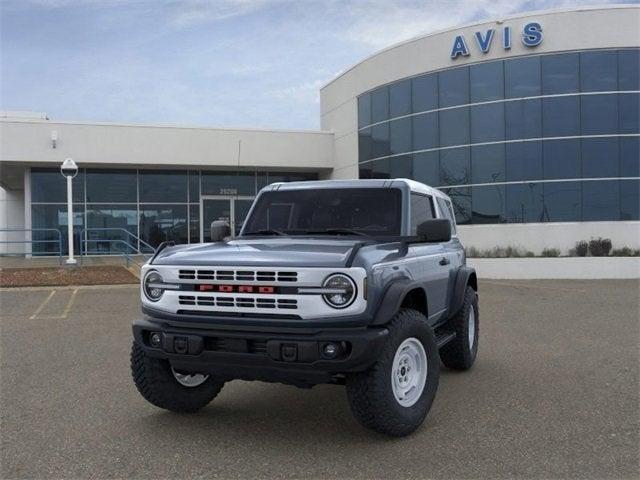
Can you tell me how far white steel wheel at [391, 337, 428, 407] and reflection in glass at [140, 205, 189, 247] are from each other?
21.6 meters

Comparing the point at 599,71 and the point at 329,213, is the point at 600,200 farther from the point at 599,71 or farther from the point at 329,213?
the point at 329,213

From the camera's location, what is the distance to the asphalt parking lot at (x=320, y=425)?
13.3 ft

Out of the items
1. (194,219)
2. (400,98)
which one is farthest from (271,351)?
(194,219)

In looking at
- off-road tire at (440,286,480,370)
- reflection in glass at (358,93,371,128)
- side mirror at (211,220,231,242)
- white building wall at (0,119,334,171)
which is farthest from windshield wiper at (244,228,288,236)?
reflection in glass at (358,93,371,128)

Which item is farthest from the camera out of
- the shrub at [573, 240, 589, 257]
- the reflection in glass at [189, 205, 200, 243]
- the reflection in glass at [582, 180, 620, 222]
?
the reflection in glass at [189, 205, 200, 243]

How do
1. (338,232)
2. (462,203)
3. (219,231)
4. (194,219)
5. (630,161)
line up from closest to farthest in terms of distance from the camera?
(338,232)
(219,231)
(630,161)
(462,203)
(194,219)

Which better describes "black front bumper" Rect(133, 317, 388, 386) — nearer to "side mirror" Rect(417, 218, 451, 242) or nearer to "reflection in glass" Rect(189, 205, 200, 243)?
"side mirror" Rect(417, 218, 451, 242)

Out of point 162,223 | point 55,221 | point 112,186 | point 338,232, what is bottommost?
point 338,232

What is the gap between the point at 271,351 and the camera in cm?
408

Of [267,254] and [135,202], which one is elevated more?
[135,202]

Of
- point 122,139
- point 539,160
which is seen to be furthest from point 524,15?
point 122,139

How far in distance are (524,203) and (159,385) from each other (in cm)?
1805

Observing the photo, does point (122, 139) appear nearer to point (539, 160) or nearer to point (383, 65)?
point (383, 65)

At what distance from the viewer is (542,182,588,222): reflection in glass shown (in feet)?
66.9
